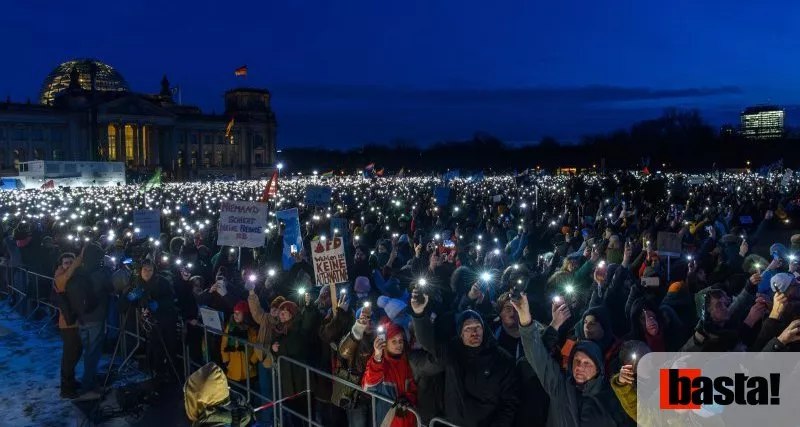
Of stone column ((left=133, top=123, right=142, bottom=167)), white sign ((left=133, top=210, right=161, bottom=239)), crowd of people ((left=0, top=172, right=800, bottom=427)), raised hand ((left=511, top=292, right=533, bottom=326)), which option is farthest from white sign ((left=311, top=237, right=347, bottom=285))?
stone column ((left=133, top=123, right=142, bottom=167))

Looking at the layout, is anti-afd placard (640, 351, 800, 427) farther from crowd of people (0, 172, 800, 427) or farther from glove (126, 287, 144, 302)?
glove (126, 287, 144, 302)

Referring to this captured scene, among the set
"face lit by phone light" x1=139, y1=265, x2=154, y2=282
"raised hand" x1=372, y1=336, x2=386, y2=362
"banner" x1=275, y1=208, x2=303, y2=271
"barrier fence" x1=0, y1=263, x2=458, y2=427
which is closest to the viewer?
"raised hand" x1=372, y1=336, x2=386, y2=362

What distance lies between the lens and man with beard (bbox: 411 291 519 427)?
4.84m

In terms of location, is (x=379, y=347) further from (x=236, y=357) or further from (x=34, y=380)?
(x=34, y=380)

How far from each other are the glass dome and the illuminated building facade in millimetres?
140

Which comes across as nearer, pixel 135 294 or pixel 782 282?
pixel 782 282

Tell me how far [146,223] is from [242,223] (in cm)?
429

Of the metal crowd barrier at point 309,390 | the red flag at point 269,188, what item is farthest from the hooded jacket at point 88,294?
the red flag at point 269,188

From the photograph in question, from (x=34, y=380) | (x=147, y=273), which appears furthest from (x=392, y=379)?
(x=34, y=380)

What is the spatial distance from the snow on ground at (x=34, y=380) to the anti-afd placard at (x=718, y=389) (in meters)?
5.49

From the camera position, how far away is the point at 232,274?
11914 millimetres

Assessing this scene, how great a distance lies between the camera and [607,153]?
3839 inches

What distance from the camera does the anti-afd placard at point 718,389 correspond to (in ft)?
13.2

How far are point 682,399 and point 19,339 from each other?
1012 centimetres
